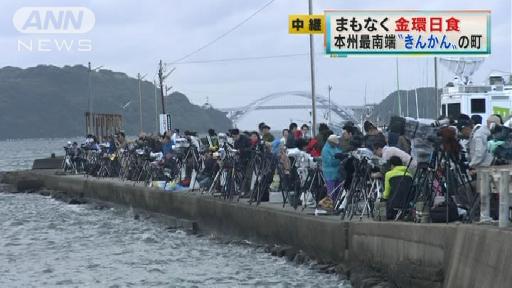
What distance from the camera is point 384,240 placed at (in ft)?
39.8

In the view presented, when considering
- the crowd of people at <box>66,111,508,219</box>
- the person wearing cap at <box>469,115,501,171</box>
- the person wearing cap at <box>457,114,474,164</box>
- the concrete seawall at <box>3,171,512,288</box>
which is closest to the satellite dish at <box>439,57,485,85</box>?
the crowd of people at <box>66,111,508,219</box>

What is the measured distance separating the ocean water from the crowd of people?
4.03 ft

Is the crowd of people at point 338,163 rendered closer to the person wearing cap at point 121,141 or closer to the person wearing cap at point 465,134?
the person wearing cap at point 465,134

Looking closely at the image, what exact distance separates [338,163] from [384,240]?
2.37 m

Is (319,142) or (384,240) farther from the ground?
(319,142)

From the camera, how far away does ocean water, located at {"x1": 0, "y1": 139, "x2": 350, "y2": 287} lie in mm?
15227

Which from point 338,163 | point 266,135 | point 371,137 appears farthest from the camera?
point 266,135

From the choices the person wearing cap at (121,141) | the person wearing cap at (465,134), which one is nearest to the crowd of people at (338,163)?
the person wearing cap at (465,134)

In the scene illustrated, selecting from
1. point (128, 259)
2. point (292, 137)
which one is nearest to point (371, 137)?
point (292, 137)

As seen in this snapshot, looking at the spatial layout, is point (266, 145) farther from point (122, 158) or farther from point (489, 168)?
point (122, 158)

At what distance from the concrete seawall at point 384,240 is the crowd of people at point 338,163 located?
434 mm

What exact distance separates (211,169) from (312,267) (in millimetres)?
6238

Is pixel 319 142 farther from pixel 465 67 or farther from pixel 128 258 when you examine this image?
pixel 465 67

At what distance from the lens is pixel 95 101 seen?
148m
